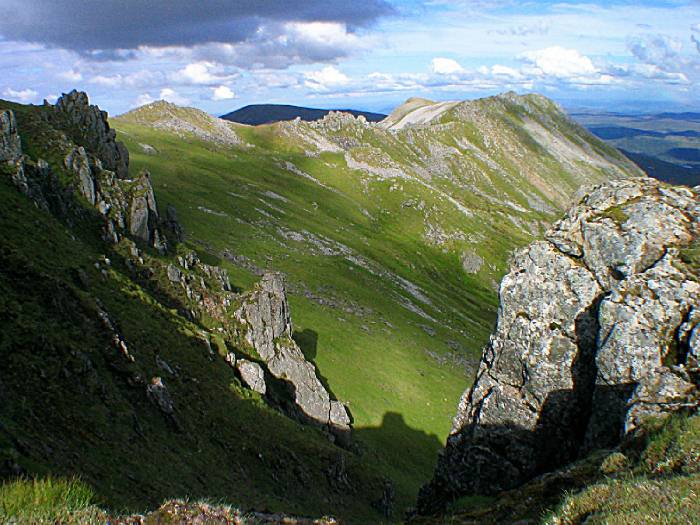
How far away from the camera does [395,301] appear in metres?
90.6

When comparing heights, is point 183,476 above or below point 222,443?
above

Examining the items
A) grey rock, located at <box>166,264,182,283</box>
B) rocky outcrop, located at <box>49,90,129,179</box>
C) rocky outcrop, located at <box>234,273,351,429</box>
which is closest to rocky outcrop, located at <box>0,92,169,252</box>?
rocky outcrop, located at <box>49,90,129,179</box>

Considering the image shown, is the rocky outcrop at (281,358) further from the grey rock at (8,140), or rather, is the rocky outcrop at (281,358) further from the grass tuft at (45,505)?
the grass tuft at (45,505)

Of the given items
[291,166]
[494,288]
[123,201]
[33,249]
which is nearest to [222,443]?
[33,249]

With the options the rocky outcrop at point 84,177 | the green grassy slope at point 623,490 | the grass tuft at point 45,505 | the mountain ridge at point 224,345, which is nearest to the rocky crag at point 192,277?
the rocky outcrop at point 84,177

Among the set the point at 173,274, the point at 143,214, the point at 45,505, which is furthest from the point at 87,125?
the point at 45,505

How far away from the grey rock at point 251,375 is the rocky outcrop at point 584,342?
18209mm

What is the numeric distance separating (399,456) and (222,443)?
26.2 meters

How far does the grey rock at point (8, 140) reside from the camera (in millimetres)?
37875

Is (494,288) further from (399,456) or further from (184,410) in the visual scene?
(184,410)

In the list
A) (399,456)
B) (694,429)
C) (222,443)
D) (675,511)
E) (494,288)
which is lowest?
(494,288)

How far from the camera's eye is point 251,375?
41.2m

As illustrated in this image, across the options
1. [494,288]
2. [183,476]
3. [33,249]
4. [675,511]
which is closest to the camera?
[675,511]

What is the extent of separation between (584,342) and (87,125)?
222ft
